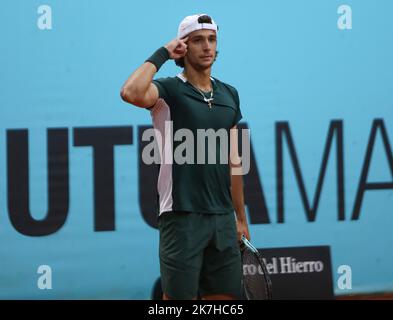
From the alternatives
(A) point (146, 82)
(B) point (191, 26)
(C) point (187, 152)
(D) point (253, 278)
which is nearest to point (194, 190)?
(C) point (187, 152)

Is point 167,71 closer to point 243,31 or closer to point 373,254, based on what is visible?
point 243,31

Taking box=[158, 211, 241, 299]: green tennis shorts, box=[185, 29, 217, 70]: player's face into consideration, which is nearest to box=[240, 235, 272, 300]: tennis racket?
box=[158, 211, 241, 299]: green tennis shorts

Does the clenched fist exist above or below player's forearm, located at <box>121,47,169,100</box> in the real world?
above

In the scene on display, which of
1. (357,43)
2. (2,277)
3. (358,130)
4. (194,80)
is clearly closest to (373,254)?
(358,130)

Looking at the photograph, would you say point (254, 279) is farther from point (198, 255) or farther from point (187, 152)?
point (187, 152)

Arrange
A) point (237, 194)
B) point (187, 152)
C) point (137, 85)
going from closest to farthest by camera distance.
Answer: point (137, 85) < point (187, 152) < point (237, 194)

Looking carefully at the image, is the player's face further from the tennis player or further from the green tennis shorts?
the green tennis shorts

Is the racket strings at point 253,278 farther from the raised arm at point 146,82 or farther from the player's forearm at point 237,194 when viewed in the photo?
the raised arm at point 146,82

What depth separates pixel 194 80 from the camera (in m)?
2.94

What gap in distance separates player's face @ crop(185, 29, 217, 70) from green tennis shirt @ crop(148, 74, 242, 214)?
11cm

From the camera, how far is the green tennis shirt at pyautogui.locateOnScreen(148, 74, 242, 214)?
2826 millimetres

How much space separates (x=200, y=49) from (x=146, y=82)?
34cm

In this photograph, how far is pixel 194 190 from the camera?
284 cm

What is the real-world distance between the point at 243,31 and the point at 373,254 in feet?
4.77
